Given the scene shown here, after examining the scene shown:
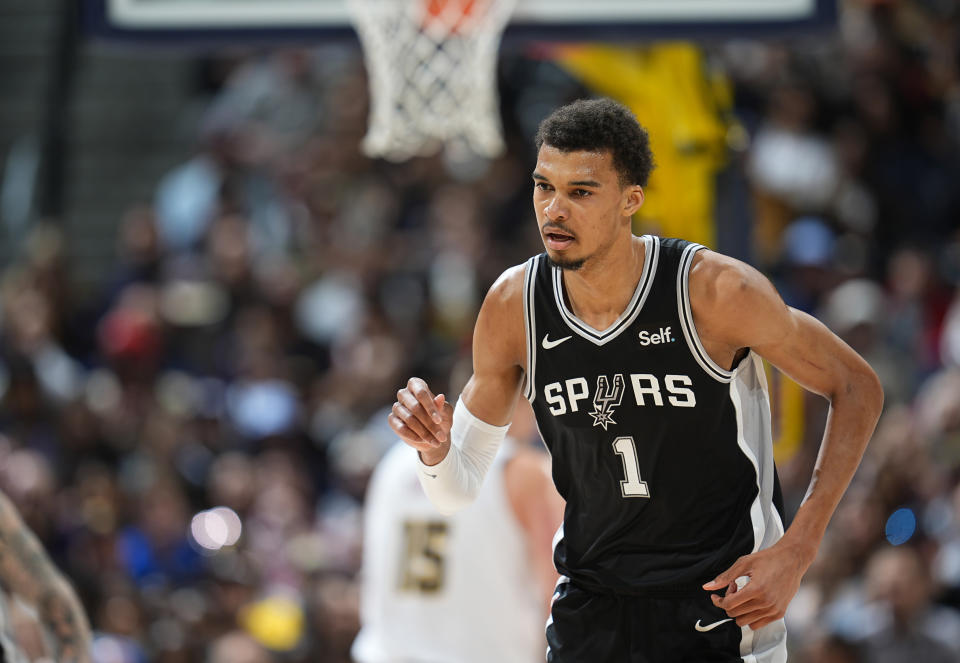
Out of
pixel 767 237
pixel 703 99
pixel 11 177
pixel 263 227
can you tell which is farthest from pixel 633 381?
pixel 11 177

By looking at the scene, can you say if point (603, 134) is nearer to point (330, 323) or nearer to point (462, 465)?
point (462, 465)

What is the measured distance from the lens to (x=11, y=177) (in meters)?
13.2

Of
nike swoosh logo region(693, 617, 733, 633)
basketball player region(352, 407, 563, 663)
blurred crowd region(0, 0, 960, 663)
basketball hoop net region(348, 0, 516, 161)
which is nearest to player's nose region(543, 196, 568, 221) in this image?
nike swoosh logo region(693, 617, 733, 633)

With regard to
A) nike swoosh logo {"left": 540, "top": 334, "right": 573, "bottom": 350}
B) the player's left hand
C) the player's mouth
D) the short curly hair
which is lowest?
the player's left hand

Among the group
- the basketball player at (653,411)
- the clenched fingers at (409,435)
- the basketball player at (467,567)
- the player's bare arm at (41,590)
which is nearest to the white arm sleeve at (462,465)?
the basketball player at (653,411)

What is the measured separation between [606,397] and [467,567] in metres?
1.97

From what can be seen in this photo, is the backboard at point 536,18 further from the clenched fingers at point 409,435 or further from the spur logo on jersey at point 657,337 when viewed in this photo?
the clenched fingers at point 409,435

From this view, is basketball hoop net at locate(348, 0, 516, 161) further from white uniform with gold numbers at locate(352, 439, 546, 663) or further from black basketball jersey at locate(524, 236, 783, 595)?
black basketball jersey at locate(524, 236, 783, 595)

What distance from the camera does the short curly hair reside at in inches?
157

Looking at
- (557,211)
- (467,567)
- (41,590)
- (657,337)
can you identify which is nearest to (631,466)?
(657,337)

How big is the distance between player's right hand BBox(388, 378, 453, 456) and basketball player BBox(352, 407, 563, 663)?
1639mm

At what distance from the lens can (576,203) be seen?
3.99m

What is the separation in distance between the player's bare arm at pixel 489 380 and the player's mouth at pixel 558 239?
323 millimetres

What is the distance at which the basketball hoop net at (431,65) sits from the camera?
273 inches
